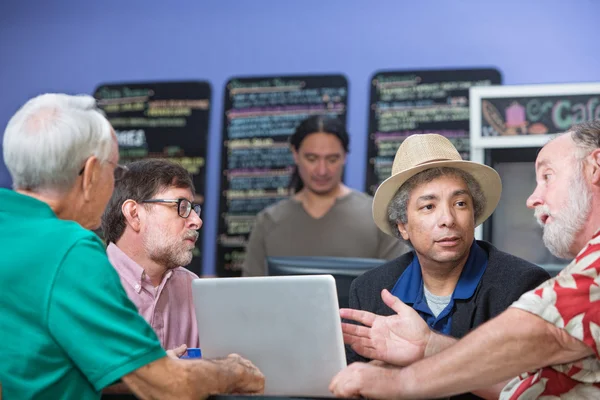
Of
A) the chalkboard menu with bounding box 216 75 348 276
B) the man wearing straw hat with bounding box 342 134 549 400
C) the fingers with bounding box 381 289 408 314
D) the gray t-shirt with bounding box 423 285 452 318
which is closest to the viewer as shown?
the fingers with bounding box 381 289 408 314

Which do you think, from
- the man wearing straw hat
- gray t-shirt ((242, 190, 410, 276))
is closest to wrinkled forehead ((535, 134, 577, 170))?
the man wearing straw hat

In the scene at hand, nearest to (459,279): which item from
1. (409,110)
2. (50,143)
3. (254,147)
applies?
(50,143)

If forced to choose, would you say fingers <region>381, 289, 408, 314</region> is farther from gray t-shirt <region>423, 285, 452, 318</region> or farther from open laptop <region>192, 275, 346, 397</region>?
gray t-shirt <region>423, 285, 452, 318</region>

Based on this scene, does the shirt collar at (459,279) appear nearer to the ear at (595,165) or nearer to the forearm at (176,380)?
the ear at (595,165)

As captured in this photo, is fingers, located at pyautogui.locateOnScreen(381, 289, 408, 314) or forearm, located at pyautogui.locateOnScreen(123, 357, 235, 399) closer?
forearm, located at pyautogui.locateOnScreen(123, 357, 235, 399)

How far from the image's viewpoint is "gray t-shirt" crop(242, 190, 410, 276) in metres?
4.46

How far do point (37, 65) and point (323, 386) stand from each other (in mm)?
4664

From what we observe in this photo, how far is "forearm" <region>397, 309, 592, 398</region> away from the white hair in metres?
0.90

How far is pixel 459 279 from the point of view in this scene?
2584 mm

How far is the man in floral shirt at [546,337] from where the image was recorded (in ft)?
5.70

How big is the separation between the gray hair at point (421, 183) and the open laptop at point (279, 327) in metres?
0.89

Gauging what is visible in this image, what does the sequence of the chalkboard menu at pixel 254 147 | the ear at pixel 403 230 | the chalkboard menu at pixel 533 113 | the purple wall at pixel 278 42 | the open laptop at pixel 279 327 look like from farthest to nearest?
the chalkboard menu at pixel 254 147 < the purple wall at pixel 278 42 < the chalkboard menu at pixel 533 113 < the ear at pixel 403 230 < the open laptop at pixel 279 327

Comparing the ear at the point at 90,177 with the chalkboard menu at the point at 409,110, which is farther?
the chalkboard menu at the point at 409,110

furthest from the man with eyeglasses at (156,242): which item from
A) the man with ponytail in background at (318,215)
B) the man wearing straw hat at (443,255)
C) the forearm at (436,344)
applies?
the man with ponytail in background at (318,215)
